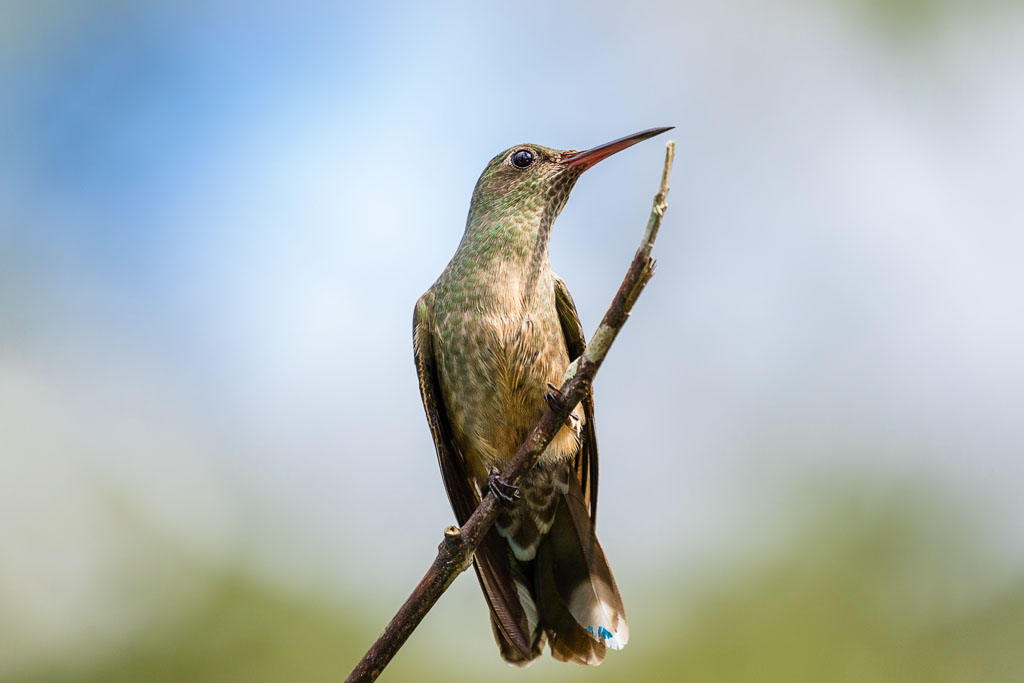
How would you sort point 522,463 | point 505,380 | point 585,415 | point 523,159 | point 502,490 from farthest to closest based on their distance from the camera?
point 523,159 → point 585,415 → point 505,380 → point 502,490 → point 522,463

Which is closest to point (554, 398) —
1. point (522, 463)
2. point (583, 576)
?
point (522, 463)

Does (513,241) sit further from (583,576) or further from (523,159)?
(583,576)

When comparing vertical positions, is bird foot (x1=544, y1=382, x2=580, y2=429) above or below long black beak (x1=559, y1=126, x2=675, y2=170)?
below

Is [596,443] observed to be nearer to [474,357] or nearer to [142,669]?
[474,357]

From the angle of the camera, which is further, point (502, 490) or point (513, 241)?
point (513, 241)

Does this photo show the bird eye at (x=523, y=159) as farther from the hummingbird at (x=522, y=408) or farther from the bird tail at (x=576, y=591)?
Result: the bird tail at (x=576, y=591)

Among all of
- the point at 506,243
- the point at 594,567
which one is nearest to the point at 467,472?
the point at 594,567

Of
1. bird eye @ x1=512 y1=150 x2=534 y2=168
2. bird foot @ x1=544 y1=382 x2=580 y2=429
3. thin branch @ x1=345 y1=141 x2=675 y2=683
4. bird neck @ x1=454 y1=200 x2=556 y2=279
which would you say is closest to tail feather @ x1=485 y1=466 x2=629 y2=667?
bird foot @ x1=544 y1=382 x2=580 y2=429

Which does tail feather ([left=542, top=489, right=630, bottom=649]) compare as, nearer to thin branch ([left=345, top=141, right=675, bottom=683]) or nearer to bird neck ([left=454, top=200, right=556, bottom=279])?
bird neck ([left=454, top=200, right=556, bottom=279])
